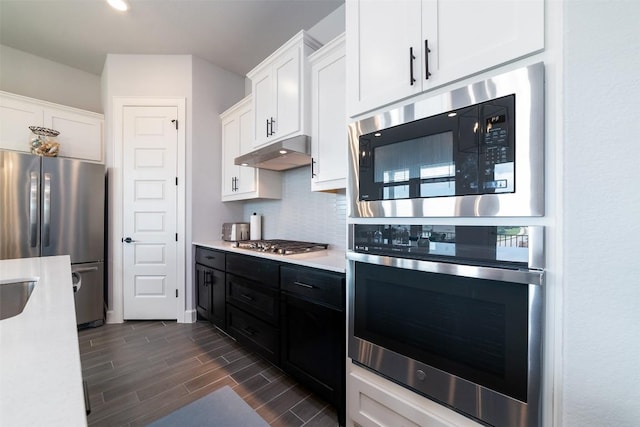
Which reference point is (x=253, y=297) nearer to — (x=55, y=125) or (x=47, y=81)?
(x=55, y=125)

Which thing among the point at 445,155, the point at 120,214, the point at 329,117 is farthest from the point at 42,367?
the point at 120,214

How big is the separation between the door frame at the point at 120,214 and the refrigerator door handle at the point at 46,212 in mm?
490

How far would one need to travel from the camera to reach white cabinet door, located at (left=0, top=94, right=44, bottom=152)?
270 centimetres

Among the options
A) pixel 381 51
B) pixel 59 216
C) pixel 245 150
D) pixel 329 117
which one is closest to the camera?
pixel 381 51

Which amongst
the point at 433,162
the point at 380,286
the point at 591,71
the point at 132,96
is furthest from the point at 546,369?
the point at 132,96

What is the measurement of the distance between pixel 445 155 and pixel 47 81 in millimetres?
4667

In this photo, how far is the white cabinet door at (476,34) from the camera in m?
0.85

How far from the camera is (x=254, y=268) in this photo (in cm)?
207

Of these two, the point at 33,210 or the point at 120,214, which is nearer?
the point at 33,210

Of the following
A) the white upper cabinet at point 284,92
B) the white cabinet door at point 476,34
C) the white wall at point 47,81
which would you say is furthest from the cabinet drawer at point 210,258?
the white wall at point 47,81

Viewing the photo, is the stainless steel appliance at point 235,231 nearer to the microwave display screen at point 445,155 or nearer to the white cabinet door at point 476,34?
the microwave display screen at point 445,155

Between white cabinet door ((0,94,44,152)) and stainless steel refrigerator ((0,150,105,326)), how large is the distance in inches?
14.1

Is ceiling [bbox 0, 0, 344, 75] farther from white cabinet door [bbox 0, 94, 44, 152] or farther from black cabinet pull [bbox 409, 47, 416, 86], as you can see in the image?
black cabinet pull [bbox 409, 47, 416, 86]

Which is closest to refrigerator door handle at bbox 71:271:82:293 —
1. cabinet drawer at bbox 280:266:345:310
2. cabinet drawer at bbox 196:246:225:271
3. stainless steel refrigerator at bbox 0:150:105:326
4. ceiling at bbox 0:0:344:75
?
stainless steel refrigerator at bbox 0:150:105:326
